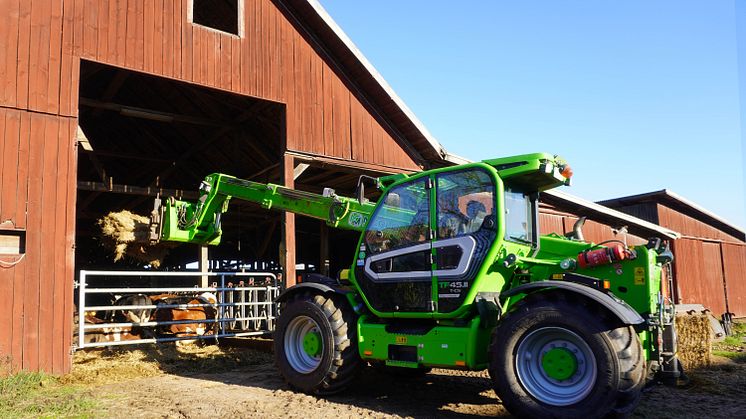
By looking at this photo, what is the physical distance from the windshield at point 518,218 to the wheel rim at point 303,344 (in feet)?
8.84

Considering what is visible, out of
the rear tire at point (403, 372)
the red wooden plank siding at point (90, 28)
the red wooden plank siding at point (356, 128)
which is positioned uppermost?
the red wooden plank siding at point (90, 28)

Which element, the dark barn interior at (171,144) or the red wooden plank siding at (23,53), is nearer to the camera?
the red wooden plank siding at (23,53)

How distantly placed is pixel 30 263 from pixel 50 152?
1.67m

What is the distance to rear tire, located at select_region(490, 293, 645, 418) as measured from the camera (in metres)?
5.15

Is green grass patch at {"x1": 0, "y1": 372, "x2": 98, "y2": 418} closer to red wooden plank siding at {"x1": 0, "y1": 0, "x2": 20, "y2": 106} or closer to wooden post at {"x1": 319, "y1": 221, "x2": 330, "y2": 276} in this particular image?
red wooden plank siding at {"x1": 0, "y1": 0, "x2": 20, "y2": 106}

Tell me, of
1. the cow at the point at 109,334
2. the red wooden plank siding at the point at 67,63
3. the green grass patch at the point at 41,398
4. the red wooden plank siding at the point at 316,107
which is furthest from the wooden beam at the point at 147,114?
the green grass patch at the point at 41,398

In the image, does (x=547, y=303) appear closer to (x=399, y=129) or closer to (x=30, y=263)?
(x=30, y=263)

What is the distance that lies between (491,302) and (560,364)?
93 centimetres

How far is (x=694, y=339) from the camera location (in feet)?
28.7

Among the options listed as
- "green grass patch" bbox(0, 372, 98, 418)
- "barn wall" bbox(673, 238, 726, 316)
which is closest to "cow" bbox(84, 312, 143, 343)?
"green grass patch" bbox(0, 372, 98, 418)

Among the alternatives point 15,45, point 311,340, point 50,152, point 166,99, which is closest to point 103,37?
point 15,45

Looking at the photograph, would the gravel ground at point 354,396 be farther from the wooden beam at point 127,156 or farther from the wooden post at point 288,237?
the wooden beam at point 127,156

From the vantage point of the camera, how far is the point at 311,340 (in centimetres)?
764

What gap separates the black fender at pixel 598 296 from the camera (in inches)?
207
